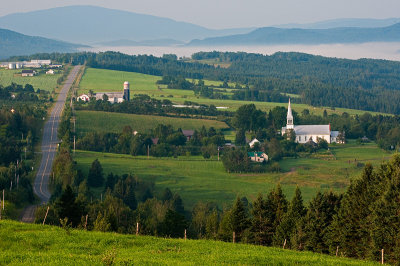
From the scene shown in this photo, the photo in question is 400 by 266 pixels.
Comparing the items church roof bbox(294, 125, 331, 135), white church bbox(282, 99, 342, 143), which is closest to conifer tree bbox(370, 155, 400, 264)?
white church bbox(282, 99, 342, 143)

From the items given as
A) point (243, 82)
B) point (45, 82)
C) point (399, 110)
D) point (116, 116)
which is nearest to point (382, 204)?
point (116, 116)

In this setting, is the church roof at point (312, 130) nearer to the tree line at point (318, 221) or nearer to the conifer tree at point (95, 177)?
the conifer tree at point (95, 177)

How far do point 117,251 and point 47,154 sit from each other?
3886 centimetres

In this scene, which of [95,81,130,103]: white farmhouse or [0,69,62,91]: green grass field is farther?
[0,69,62,91]: green grass field

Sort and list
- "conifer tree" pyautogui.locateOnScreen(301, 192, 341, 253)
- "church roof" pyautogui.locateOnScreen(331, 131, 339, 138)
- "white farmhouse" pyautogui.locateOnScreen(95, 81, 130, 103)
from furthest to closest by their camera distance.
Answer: "white farmhouse" pyautogui.locateOnScreen(95, 81, 130, 103) → "church roof" pyautogui.locateOnScreen(331, 131, 339, 138) → "conifer tree" pyautogui.locateOnScreen(301, 192, 341, 253)

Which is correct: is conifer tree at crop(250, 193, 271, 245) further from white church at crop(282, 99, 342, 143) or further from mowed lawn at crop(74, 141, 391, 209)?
white church at crop(282, 99, 342, 143)

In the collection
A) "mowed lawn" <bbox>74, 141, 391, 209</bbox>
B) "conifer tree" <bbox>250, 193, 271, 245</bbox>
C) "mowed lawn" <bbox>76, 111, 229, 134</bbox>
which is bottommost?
"mowed lawn" <bbox>74, 141, 391, 209</bbox>

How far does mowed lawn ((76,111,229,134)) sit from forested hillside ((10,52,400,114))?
33090 mm

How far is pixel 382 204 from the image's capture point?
21156 millimetres

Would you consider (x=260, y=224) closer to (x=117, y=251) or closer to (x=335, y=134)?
(x=117, y=251)

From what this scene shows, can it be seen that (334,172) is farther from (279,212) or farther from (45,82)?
(45,82)

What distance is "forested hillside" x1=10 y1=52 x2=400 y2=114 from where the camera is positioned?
11038cm

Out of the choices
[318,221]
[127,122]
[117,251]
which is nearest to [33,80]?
[127,122]

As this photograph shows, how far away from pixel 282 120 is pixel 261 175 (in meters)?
25.2
